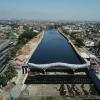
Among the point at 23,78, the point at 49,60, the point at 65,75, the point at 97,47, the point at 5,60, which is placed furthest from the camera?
the point at 97,47

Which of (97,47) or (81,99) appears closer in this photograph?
(81,99)

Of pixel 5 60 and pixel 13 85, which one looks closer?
pixel 13 85

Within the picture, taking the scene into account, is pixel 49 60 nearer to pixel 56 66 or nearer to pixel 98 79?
pixel 56 66

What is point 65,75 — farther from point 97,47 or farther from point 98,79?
point 97,47

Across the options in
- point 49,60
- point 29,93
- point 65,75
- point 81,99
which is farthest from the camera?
point 49,60

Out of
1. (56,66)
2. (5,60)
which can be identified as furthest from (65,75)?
(5,60)

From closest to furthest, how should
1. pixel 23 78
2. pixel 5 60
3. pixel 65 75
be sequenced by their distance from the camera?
pixel 23 78 → pixel 65 75 → pixel 5 60

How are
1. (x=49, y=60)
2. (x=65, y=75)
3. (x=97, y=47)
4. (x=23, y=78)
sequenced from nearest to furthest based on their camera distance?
(x=23, y=78)
(x=65, y=75)
(x=49, y=60)
(x=97, y=47)

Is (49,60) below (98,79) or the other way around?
below

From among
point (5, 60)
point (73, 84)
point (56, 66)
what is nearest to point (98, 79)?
point (73, 84)
